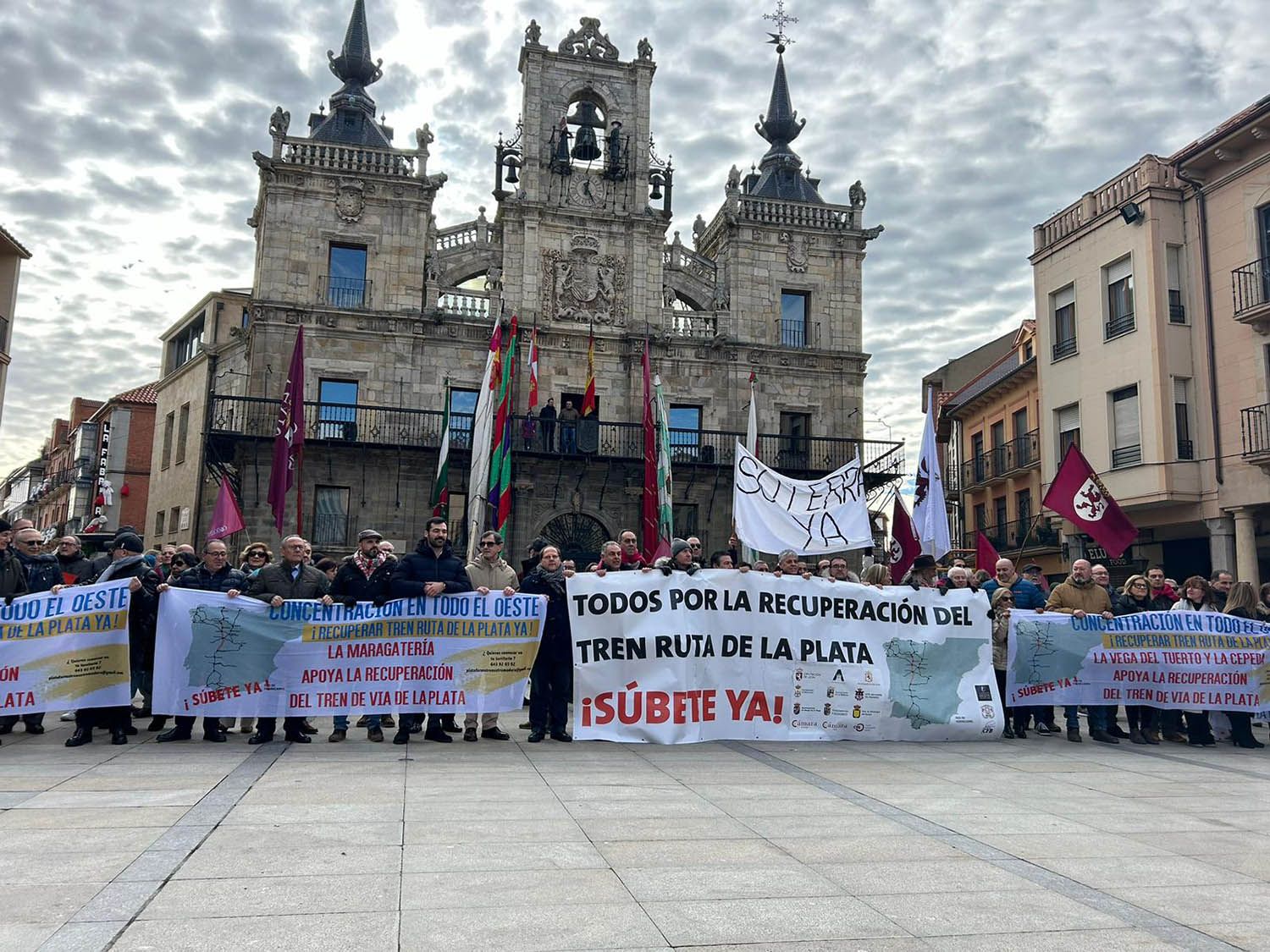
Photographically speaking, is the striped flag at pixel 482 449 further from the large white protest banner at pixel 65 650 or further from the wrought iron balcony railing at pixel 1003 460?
the wrought iron balcony railing at pixel 1003 460

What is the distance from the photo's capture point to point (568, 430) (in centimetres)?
2647

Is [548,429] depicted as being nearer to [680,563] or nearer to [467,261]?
[467,261]

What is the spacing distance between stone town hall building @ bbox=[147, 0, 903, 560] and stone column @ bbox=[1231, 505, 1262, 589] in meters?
9.51

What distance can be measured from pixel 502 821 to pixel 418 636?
151 inches

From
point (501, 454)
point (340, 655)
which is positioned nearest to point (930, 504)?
point (501, 454)

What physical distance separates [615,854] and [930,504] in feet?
44.8

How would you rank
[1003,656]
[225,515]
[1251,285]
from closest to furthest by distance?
[1003,656] < [225,515] < [1251,285]

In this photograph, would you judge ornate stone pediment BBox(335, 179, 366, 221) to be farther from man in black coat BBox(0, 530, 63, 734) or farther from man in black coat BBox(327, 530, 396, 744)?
man in black coat BBox(327, 530, 396, 744)

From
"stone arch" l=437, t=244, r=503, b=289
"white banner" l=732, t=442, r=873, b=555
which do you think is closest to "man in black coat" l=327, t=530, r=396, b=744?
"white banner" l=732, t=442, r=873, b=555

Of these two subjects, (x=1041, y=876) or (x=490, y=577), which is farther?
(x=490, y=577)

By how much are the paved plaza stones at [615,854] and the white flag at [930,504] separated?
29.3ft

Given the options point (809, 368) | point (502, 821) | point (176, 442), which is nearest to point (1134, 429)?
point (809, 368)

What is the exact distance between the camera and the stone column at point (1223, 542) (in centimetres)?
2028

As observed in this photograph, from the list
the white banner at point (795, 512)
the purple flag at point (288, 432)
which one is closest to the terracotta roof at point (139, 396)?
the purple flag at point (288, 432)
